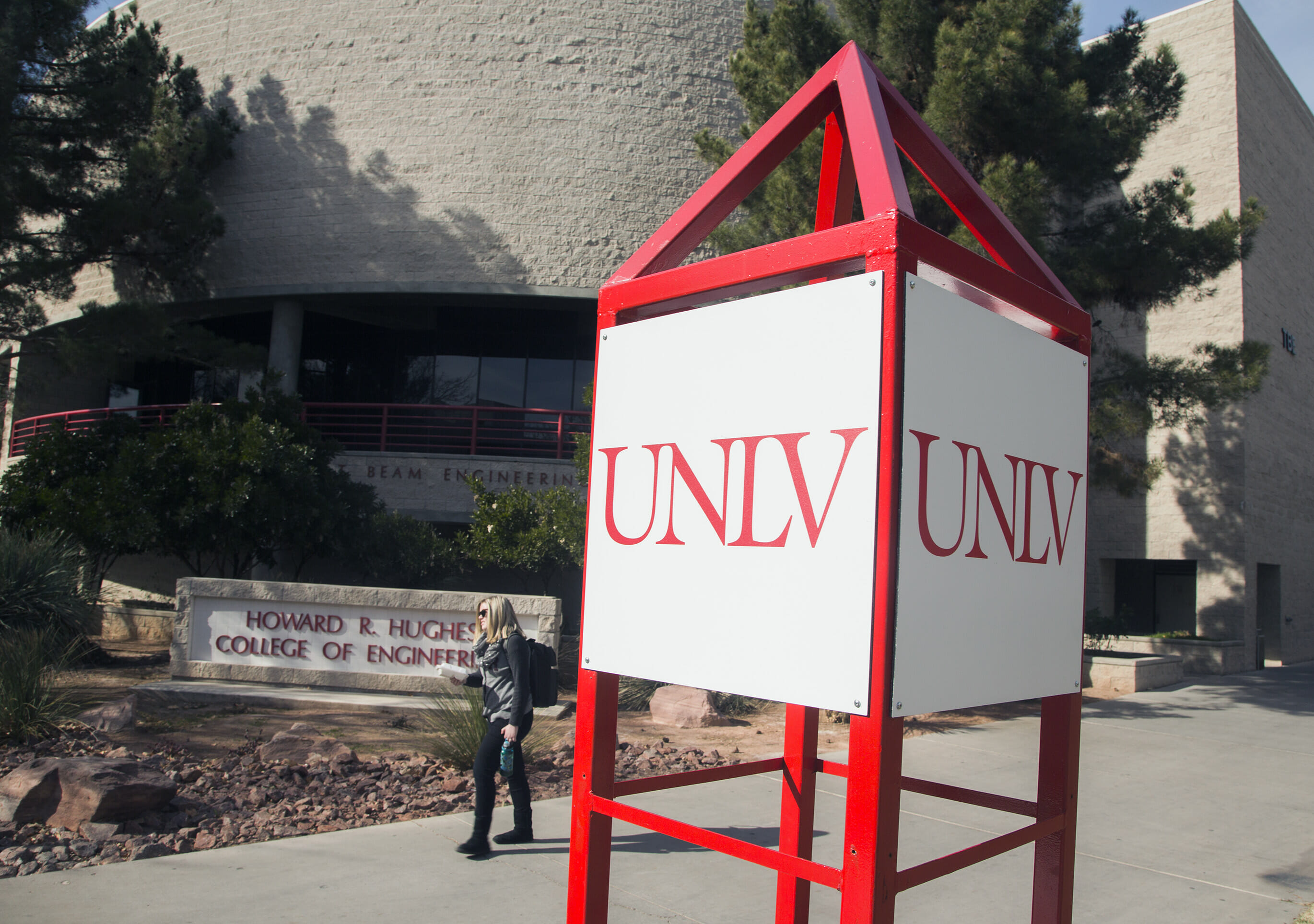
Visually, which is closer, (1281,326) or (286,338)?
(286,338)

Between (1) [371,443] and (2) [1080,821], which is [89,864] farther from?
(1) [371,443]

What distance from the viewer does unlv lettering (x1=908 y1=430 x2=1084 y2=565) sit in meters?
2.32

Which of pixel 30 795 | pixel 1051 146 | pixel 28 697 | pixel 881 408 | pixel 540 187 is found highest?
pixel 540 187

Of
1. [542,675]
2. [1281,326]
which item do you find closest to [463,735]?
[542,675]

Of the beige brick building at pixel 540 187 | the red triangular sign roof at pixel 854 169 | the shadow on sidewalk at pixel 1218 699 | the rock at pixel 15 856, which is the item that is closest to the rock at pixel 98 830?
the rock at pixel 15 856

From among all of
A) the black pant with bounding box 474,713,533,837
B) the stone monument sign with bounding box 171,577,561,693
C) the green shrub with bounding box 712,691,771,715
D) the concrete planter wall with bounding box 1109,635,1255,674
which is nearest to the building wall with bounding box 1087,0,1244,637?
the concrete planter wall with bounding box 1109,635,1255,674

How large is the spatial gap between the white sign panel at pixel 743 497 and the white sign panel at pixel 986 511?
0.41 feet

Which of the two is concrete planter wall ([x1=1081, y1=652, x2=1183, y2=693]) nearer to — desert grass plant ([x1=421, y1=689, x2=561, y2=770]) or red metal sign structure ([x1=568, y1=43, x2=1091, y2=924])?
desert grass plant ([x1=421, y1=689, x2=561, y2=770])

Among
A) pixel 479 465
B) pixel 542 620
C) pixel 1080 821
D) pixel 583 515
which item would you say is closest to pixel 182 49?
pixel 479 465

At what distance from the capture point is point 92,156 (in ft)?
56.7

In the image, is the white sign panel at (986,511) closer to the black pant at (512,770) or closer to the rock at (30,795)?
the black pant at (512,770)

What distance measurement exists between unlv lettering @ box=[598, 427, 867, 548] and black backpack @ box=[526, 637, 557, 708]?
112 inches

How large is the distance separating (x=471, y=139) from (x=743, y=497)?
18014 millimetres

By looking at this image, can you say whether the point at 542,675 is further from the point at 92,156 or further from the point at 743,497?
the point at 92,156
